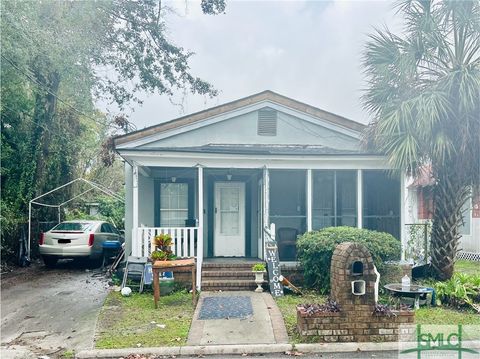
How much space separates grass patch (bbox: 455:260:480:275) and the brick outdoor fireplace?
7748 millimetres

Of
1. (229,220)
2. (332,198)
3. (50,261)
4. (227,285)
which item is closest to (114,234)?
(50,261)

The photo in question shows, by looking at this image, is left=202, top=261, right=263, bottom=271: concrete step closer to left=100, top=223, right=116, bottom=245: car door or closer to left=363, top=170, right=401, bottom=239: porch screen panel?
left=363, top=170, right=401, bottom=239: porch screen panel

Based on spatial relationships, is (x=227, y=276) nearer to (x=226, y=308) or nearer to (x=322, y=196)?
(x=226, y=308)

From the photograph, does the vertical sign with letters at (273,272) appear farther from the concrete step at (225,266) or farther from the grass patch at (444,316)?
the grass patch at (444,316)

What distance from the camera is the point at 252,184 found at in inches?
448

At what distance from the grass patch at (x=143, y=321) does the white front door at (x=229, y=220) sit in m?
2.62

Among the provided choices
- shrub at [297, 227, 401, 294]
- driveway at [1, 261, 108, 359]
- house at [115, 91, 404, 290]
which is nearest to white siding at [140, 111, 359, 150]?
house at [115, 91, 404, 290]

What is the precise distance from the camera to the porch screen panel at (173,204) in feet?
37.4

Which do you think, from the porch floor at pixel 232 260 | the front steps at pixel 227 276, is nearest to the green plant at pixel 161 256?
the front steps at pixel 227 276

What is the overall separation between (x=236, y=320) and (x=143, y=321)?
1553 millimetres

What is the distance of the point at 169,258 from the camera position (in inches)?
336

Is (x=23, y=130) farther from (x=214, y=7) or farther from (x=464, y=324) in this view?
(x=464, y=324)

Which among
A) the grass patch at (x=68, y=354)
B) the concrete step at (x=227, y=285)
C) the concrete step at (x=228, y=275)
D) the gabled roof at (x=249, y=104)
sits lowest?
the grass patch at (x=68, y=354)

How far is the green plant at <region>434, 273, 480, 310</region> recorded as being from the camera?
7.56 m
